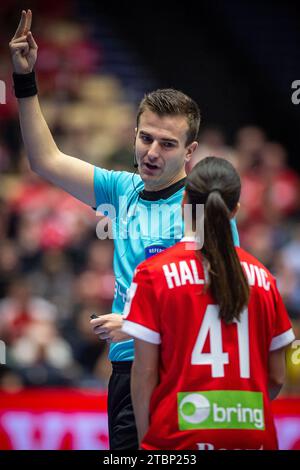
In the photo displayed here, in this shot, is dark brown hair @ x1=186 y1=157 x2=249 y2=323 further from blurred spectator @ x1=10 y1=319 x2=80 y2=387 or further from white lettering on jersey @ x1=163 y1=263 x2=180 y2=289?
Result: blurred spectator @ x1=10 y1=319 x2=80 y2=387

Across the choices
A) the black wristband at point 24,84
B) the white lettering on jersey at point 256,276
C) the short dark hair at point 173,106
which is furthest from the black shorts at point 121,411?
the black wristband at point 24,84

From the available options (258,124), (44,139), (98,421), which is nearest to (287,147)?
(258,124)

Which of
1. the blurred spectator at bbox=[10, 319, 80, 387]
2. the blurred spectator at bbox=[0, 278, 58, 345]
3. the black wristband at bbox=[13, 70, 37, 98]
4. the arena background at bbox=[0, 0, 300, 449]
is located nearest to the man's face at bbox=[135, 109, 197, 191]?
the black wristband at bbox=[13, 70, 37, 98]

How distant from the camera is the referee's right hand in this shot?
3.60 m

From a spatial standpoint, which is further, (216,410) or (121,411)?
(121,411)

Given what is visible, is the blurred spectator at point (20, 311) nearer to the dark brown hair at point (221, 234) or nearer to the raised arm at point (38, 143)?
the raised arm at point (38, 143)

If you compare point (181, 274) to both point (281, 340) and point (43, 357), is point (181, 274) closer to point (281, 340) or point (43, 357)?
point (281, 340)

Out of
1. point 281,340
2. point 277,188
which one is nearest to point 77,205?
point 277,188

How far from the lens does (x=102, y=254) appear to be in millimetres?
8578

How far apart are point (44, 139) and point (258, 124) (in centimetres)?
858

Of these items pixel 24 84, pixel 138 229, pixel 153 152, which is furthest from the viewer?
pixel 24 84

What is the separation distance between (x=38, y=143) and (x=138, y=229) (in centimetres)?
57

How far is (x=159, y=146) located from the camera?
3.47m

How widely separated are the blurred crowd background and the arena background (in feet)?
0.05
